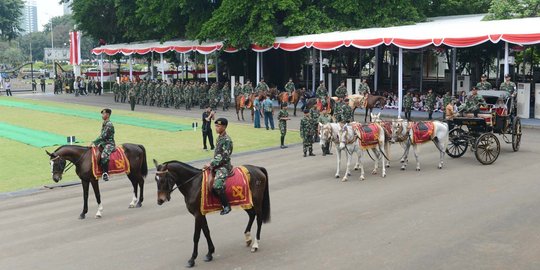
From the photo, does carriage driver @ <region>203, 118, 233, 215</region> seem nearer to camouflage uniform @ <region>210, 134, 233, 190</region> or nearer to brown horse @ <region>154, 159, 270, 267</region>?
camouflage uniform @ <region>210, 134, 233, 190</region>

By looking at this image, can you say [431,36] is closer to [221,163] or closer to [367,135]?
[367,135]

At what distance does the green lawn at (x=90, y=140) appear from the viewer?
1675 cm

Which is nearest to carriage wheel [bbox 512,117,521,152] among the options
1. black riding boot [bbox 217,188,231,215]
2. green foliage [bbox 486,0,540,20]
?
black riding boot [bbox 217,188,231,215]

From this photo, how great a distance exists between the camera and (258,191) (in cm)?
940

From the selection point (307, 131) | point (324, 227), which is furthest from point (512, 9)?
point (324, 227)

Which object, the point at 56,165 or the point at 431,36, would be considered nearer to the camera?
the point at 56,165

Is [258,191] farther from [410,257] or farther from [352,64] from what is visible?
[352,64]

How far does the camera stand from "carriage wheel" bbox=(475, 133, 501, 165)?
52.5 ft

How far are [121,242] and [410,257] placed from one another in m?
4.80

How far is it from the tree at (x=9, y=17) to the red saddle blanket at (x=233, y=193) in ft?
226

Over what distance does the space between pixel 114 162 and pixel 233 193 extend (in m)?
4.17

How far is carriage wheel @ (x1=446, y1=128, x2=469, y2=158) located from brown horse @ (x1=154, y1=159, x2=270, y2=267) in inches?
363

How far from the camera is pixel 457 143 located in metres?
17.2

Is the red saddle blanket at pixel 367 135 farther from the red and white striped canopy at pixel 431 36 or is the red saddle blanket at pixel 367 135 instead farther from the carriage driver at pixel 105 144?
the red and white striped canopy at pixel 431 36
